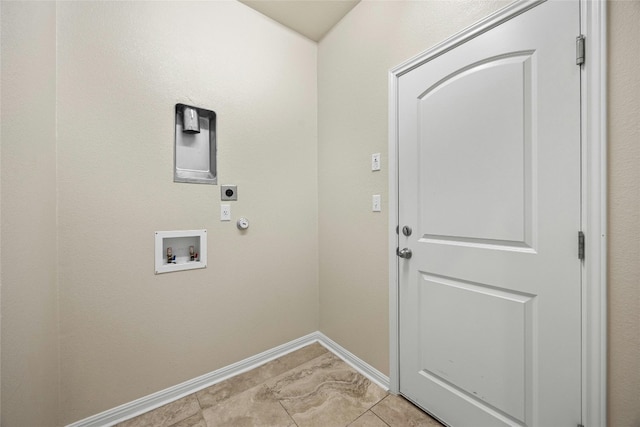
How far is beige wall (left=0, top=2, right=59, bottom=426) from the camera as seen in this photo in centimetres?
92

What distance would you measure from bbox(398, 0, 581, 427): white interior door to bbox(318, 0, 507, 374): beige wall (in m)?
0.16

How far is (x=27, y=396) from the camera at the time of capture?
3.32 ft

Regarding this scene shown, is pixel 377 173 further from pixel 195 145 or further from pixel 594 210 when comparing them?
pixel 195 145

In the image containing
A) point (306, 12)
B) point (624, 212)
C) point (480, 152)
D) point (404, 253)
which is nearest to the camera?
point (624, 212)

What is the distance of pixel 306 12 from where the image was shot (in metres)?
1.84

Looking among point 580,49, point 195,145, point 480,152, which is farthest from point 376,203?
point 195,145

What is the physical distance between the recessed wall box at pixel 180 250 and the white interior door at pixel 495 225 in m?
1.28

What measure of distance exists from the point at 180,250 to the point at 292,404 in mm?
1158

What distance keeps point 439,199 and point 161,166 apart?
1.59 metres

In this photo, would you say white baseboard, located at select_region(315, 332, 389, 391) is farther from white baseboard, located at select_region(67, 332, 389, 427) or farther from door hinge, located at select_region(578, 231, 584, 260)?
door hinge, located at select_region(578, 231, 584, 260)

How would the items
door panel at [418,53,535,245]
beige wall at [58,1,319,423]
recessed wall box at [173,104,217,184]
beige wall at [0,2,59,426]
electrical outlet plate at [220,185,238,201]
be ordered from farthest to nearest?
electrical outlet plate at [220,185,238,201], recessed wall box at [173,104,217,184], beige wall at [58,1,319,423], door panel at [418,53,535,245], beige wall at [0,2,59,426]

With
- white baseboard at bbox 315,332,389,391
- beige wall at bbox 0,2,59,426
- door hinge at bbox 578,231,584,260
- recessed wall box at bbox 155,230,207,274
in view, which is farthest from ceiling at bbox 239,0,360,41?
white baseboard at bbox 315,332,389,391

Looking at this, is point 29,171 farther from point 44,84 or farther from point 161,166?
point 161,166

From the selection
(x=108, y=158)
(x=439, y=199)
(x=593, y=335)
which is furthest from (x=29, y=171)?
(x=593, y=335)
